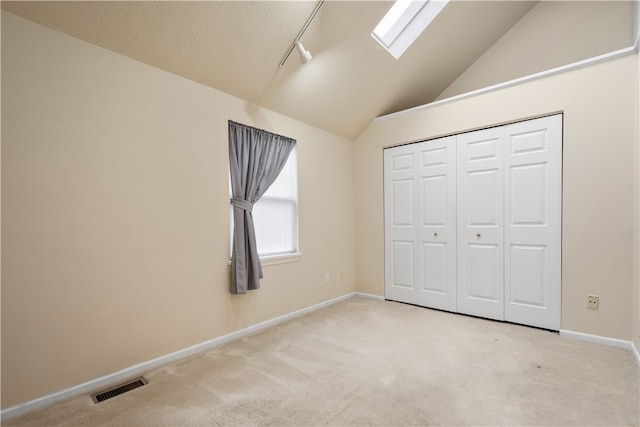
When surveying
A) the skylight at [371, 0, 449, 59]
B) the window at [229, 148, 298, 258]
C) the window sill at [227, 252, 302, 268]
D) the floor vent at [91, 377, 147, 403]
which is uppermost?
the skylight at [371, 0, 449, 59]

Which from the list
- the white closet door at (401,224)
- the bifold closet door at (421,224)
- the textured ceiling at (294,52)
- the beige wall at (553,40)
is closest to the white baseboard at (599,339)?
the bifold closet door at (421,224)

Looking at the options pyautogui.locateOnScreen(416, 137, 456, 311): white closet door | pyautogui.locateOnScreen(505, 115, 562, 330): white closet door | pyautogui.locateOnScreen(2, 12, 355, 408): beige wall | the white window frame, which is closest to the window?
the white window frame

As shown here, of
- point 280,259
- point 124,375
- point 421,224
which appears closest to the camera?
point 124,375

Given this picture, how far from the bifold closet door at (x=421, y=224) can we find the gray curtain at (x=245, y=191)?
1.70m

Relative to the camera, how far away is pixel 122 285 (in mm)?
2053

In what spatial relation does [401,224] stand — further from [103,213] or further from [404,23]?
[103,213]

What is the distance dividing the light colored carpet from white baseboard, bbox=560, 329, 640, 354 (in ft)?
0.21

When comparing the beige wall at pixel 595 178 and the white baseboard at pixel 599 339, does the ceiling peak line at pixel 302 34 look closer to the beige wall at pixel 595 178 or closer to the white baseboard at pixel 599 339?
the beige wall at pixel 595 178

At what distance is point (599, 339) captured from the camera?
250 cm

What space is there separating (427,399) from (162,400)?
1566 mm

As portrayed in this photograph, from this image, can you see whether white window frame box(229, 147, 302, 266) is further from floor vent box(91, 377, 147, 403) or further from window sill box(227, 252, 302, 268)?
floor vent box(91, 377, 147, 403)

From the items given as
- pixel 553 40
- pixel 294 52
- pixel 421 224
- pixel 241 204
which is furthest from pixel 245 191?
pixel 553 40

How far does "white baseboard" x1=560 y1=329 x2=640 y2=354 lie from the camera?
239cm

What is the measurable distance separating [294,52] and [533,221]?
8.80 feet
